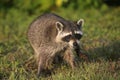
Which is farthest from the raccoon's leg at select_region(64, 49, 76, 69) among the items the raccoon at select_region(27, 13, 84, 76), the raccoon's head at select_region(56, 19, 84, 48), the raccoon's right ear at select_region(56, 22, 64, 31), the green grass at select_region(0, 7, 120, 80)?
the raccoon's right ear at select_region(56, 22, 64, 31)

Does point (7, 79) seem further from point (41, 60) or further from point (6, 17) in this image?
point (6, 17)

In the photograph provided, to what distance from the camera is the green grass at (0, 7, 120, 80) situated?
7406 millimetres

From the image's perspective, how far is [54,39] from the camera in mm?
7898

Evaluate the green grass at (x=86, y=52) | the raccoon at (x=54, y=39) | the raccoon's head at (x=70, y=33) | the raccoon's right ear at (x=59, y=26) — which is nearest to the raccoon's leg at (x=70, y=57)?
the raccoon at (x=54, y=39)

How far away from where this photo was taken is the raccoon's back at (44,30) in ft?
26.2

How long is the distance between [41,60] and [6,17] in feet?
22.6

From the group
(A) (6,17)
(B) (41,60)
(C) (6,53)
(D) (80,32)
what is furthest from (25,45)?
(A) (6,17)

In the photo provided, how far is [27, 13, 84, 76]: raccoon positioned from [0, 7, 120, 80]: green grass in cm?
24

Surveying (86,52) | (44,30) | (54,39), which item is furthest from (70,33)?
(86,52)

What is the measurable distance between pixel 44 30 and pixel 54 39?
0.41 m

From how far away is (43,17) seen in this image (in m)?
8.58

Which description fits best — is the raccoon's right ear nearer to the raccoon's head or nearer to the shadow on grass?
the raccoon's head

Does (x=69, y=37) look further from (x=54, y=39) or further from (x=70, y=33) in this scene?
(x=54, y=39)

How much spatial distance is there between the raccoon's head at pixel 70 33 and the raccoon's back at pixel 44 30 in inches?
7.3
